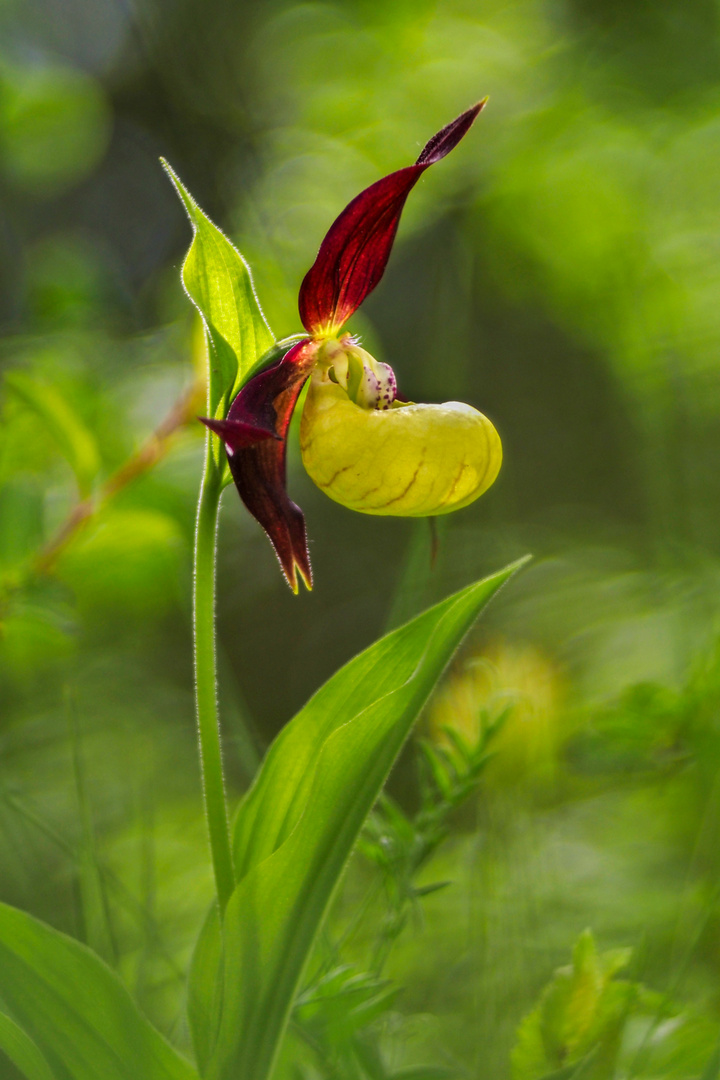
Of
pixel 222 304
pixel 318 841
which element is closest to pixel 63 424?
pixel 222 304

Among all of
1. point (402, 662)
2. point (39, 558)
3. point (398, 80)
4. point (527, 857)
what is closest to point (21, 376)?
point (39, 558)

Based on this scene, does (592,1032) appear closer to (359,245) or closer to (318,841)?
(318,841)

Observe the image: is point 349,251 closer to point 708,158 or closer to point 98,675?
point 98,675

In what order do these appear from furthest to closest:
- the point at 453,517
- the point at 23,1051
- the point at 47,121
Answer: the point at 453,517, the point at 47,121, the point at 23,1051

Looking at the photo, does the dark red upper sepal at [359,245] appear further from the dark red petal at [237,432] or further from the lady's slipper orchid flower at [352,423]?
the dark red petal at [237,432]

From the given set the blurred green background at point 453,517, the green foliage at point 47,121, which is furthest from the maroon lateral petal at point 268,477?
the green foliage at point 47,121

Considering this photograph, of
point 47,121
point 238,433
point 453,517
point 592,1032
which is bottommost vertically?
point 592,1032

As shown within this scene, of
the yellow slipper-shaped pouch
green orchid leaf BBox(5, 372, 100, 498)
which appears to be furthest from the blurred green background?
the yellow slipper-shaped pouch
